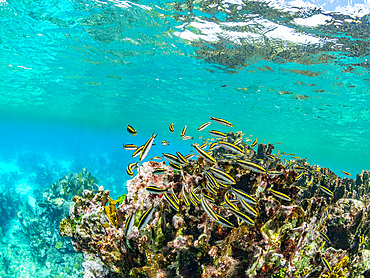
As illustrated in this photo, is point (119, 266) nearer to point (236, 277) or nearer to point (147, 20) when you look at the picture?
point (236, 277)

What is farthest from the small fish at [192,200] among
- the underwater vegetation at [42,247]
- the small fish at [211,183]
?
the underwater vegetation at [42,247]

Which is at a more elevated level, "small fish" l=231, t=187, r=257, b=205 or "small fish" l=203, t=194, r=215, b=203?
"small fish" l=231, t=187, r=257, b=205

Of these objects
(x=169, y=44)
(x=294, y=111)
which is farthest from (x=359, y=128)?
(x=169, y=44)

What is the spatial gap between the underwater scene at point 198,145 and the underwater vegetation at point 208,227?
0.02 metres

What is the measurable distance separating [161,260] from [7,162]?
160ft

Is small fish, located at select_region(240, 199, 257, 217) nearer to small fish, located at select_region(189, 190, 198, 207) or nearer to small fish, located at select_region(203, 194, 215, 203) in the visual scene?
small fish, located at select_region(203, 194, 215, 203)

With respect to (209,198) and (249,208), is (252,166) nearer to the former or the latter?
(249,208)

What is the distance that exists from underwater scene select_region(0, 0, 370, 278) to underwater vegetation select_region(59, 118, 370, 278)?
0.06 ft

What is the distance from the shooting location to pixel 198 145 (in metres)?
3.54

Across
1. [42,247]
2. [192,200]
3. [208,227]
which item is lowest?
[42,247]

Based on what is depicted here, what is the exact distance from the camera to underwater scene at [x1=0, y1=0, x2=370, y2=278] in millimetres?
2719

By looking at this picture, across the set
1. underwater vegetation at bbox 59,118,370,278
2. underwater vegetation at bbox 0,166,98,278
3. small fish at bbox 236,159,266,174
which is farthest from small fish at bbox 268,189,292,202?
underwater vegetation at bbox 0,166,98,278

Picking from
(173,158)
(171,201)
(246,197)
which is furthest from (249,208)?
(173,158)

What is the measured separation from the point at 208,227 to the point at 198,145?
1277 mm
